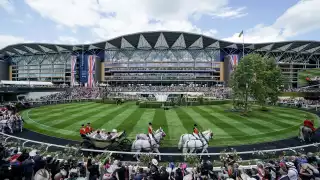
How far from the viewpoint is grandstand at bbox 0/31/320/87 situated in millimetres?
102931

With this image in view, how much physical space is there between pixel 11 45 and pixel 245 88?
139 meters

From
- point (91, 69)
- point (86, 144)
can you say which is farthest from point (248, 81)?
point (91, 69)

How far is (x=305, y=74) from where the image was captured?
87375 mm

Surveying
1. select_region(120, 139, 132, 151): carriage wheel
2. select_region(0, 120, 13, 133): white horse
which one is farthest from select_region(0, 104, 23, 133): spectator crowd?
select_region(120, 139, 132, 151): carriage wheel

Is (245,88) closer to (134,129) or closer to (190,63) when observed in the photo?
(134,129)

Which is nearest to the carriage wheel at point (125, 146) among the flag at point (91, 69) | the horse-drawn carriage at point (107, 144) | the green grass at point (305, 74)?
the horse-drawn carriage at point (107, 144)

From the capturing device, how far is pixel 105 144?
480 inches

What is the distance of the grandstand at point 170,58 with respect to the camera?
4052 inches

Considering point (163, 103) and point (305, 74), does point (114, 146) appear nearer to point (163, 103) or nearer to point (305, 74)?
point (163, 103)

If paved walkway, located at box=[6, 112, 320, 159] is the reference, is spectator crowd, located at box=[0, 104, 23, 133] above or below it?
above

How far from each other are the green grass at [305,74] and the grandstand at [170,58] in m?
10.9

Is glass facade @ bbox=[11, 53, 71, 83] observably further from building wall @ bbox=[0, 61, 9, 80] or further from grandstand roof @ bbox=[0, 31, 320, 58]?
grandstand roof @ bbox=[0, 31, 320, 58]

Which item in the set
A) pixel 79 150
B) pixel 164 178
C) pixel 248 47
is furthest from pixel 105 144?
pixel 248 47

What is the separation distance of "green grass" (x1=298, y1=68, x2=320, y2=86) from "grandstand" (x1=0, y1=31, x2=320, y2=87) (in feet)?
35.8
